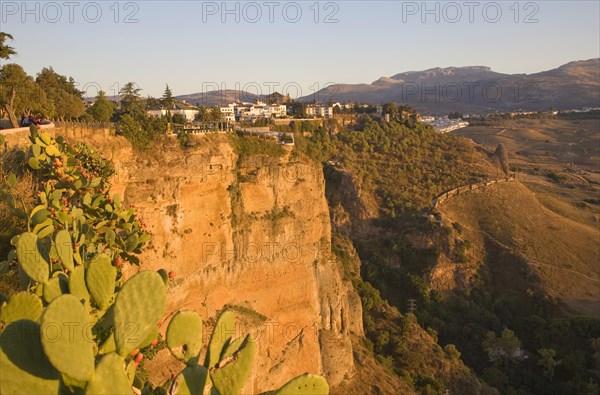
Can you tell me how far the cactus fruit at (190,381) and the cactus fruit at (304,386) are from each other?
0.54 meters

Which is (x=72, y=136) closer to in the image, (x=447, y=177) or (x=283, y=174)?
(x=283, y=174)

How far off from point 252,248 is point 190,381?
14.6m

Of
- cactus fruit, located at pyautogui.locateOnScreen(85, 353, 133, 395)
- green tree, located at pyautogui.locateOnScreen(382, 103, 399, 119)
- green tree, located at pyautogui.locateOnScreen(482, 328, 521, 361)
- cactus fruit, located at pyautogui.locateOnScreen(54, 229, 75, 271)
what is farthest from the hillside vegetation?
cactus fruit, located at pyautogui.locateOnScreen(85, 353, 133, 395)

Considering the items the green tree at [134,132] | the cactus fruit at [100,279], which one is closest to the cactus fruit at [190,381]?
the cactus fruit at [100,279]

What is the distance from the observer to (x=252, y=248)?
18.1m

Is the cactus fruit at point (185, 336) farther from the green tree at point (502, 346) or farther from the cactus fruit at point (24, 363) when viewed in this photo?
the green tree at point (502, 346)

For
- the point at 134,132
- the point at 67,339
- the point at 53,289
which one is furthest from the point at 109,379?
the point at 134,132

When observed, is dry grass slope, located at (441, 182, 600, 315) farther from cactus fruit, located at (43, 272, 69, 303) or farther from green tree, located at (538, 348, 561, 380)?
cactus fruit, located at (43, 272, 69, 303)

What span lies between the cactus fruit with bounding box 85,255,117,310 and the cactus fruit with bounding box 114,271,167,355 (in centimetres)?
85

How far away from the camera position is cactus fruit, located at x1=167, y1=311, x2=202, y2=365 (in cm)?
382

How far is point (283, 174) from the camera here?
19.4 meters

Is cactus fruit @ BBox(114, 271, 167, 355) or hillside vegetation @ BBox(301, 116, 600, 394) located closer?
cactus fruit @ BBox(114, 271, 167, 355)

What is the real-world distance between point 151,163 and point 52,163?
582 cm

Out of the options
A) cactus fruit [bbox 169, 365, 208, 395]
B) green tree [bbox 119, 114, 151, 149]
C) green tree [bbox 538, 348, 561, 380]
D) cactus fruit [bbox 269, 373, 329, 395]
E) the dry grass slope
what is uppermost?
green tree [bbox 119, 114, 151, 149]
